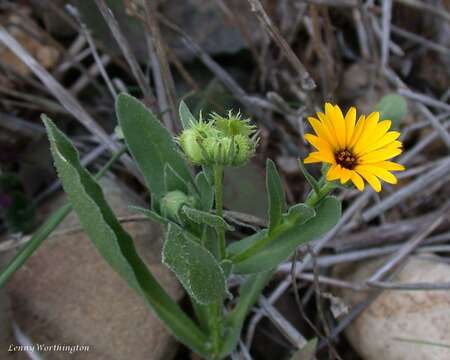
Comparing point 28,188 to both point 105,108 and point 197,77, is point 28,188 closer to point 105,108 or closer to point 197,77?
point 105,108

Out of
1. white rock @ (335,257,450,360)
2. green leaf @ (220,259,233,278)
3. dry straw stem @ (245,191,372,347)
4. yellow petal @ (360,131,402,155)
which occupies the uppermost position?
yellow petal @ (360,131,402,155)

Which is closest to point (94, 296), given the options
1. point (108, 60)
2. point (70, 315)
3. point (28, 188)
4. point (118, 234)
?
point (70, 315)

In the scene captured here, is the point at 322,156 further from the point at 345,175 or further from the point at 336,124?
the point at 336,124

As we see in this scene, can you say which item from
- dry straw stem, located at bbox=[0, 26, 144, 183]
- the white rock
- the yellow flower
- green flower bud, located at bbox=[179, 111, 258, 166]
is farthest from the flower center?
dry straw stem, located at bbox=[0, 26, 144, 183]

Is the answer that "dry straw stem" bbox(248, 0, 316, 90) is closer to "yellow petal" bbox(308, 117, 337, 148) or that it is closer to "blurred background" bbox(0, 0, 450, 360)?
"blurred background" bbox(0, 0, 450, 360)

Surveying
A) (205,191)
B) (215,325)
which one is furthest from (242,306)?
(205,191)
